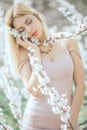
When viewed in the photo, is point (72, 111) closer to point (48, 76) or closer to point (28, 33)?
point (48, 76)

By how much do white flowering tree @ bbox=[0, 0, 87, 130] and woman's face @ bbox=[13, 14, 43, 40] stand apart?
0.27ft

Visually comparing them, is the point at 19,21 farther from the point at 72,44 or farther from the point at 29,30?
the point at 72,44

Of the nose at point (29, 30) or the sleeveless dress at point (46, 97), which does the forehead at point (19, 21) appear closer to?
the nose at point (29, 30)

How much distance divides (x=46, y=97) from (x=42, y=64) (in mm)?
167

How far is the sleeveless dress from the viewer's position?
8.64ft

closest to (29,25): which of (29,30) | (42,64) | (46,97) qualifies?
(29,30)

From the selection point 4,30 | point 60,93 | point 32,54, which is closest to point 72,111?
point 60,93

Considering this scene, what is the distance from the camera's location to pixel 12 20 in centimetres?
268

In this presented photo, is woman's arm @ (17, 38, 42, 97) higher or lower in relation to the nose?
lower

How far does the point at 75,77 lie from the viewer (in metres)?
2.66

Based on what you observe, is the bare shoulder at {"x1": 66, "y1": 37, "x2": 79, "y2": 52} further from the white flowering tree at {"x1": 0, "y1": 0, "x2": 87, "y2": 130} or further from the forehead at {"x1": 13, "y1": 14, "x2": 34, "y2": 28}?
the forehead at {"x1": 13, "y1": 14, "x2": 34, "y2": 28}

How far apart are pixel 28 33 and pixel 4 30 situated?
13 cm

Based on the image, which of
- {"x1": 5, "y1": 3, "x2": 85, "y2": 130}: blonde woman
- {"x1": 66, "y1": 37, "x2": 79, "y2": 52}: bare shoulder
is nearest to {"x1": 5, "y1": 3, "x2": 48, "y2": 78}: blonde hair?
{"x1": 5, "y1": 3, "x2": 85, "y2": 130}: blonde woman

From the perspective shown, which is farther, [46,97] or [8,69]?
[8,69]
